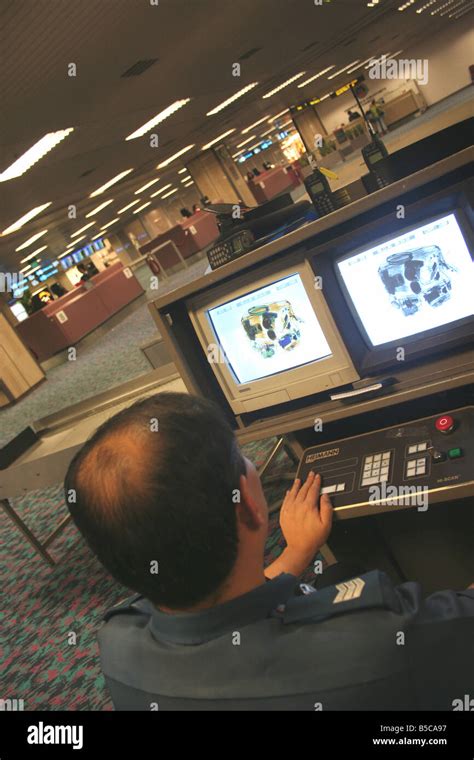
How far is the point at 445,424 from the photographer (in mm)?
1624

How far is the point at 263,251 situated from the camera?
5.53ft

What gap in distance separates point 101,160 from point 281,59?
3709mm

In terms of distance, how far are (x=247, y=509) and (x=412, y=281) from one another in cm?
97

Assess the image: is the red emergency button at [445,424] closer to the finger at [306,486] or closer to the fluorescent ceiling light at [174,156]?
the finger at [306,486]

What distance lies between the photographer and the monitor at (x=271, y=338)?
68.9 inches

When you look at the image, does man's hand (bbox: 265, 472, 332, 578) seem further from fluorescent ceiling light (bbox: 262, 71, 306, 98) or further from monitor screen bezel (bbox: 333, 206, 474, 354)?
fluorescent ceiling light (bbox: 262, 71, 306, 98)

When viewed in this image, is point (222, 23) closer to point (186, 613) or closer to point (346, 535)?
point (346, 535)

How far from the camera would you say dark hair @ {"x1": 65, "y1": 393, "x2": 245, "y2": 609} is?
2.61ft

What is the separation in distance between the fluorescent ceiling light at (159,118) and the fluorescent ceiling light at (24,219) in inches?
88.2

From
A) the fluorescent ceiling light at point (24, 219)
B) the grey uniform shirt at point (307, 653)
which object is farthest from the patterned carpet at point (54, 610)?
the fluorescent ceiling light at point (24, 219)

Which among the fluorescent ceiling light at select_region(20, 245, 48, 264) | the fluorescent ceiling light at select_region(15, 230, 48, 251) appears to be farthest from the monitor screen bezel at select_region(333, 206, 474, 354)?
the fluorescent ceiling light at select_region(20, 245, 48, 264)

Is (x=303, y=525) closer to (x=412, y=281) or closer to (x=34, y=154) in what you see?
(x=412, y=281)
